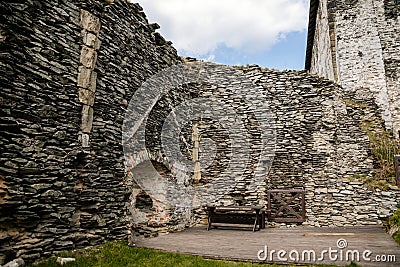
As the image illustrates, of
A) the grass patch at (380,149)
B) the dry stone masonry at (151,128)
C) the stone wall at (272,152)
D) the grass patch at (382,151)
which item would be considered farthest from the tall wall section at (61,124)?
the grass patch at (382,151)

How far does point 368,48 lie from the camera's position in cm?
1045

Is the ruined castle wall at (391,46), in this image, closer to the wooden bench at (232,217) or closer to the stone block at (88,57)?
the wooden bench at (232,217)

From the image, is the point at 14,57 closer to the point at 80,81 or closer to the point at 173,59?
the point at 80,81

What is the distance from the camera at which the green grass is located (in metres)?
4.01

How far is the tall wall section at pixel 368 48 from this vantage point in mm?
10109

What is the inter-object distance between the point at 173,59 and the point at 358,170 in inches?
248

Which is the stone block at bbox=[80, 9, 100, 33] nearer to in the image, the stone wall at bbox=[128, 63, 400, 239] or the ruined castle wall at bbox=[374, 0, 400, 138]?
the stone wall at bbox=[128, 63, 400, 239]

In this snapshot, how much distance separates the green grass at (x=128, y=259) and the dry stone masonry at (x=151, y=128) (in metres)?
0.22

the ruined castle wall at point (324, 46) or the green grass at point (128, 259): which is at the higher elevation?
the ruined castle wall at point (324, 46)

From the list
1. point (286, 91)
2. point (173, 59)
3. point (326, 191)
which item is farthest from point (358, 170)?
point (173, 59)

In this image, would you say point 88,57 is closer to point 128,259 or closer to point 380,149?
point 128,259

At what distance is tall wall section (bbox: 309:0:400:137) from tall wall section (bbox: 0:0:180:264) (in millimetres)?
8150

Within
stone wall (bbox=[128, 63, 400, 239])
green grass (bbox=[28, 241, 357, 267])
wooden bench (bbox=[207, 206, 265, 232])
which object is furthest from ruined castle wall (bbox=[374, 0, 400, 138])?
green grass (bbox=[28, 241, 357, 267])

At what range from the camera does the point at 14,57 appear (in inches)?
153
